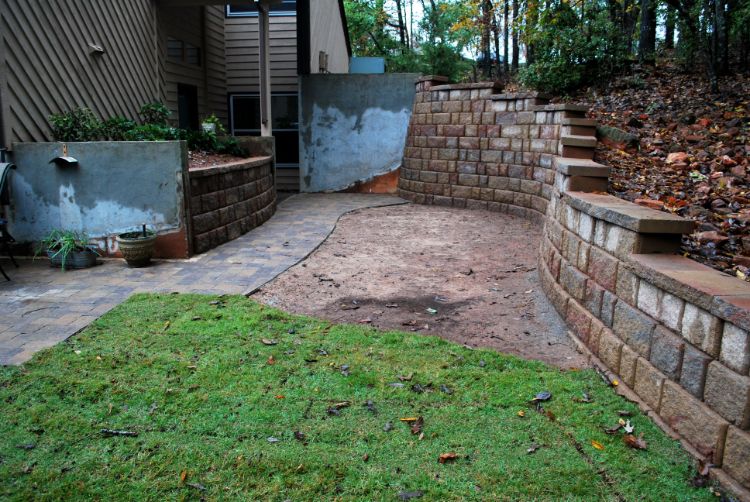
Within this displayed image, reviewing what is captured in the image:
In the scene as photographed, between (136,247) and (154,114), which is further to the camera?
(154,114)

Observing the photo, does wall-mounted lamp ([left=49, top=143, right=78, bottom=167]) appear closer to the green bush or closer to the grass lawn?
the green bush

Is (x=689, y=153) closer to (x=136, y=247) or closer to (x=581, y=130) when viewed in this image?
(x=581, y=130)

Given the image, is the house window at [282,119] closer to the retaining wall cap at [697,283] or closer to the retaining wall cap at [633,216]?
the retaining wall cap at [633,216]

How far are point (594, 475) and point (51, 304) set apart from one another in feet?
14.4

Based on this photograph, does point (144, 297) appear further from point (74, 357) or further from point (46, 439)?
point (46, 439)

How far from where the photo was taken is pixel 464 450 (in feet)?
9.28

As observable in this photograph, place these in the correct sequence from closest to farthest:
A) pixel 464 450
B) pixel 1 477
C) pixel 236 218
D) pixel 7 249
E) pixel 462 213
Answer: pixel 1 477
pixel 464 450
pixel 7 249
pixel 236 218
pixel 462 213

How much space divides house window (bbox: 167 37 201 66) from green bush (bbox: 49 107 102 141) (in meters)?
4.17

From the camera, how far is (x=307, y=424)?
304cm

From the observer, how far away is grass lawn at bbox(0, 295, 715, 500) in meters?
2.55

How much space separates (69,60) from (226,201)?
263 centimetres

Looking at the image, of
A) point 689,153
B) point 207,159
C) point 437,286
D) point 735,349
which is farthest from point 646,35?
point 735,349

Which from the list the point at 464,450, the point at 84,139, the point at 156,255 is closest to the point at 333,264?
the point at 156,255

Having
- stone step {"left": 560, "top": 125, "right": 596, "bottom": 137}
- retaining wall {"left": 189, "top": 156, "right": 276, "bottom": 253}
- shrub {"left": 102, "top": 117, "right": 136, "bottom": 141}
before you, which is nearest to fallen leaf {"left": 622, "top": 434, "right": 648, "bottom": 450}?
retaining wall {"left": 189, "top": 156, "right": 276, "bottom": 253}
